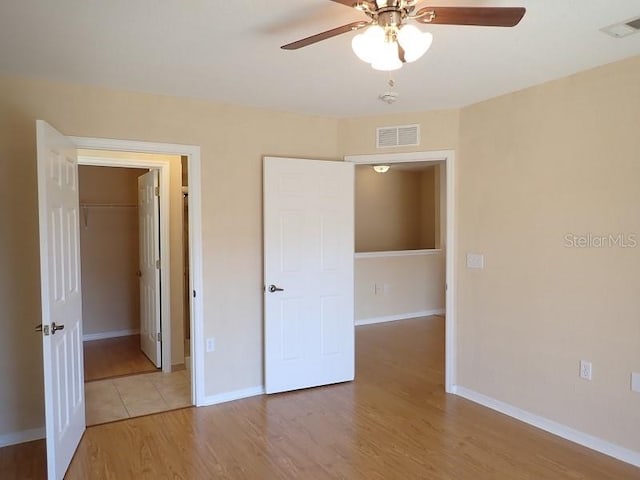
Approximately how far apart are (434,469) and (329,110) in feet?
9.17

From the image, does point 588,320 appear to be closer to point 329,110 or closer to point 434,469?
point 434,469

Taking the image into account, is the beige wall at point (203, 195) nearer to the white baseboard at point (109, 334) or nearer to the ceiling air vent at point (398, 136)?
the ceiling air vent at point (398, 136)

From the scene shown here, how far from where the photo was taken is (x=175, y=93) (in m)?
3.44

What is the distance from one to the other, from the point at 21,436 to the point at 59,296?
1.18 metres

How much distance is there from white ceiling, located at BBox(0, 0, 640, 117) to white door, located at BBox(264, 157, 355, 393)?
713mm

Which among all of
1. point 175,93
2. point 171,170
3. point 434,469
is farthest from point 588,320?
point 171,170

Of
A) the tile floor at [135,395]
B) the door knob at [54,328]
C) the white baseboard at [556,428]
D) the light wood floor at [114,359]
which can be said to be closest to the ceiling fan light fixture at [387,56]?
the door knob at [54,328]

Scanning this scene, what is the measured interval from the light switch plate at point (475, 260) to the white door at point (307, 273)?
40.9 inches

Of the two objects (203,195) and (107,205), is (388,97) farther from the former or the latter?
(107,205)

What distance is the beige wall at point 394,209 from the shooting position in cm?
838

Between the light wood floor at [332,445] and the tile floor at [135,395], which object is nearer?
the light wood floor at [332,445]

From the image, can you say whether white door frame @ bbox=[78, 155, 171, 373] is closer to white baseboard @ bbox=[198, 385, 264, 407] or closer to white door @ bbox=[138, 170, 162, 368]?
white door @ bbox=[138, 170, 162, 368]

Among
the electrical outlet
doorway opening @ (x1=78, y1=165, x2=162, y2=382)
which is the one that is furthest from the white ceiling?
doorway opening @ (x1=78, y1=165, x2=162, y2=382)

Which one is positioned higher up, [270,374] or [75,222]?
[75,222]
